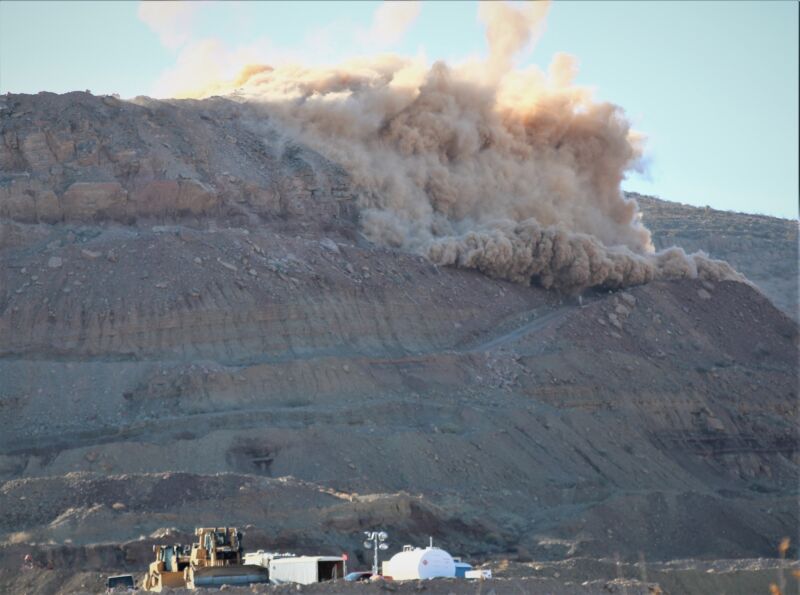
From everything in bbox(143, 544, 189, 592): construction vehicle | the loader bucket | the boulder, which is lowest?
the loader bucket

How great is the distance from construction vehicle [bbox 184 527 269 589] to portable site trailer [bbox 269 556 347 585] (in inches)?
9.9

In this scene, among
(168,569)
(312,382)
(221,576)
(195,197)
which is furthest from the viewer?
(195,197)

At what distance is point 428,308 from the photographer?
67.6m

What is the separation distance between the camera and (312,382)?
200ft

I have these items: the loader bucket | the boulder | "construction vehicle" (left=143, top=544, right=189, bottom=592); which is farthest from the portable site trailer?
the boulder

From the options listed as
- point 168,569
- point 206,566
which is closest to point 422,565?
point 206,566

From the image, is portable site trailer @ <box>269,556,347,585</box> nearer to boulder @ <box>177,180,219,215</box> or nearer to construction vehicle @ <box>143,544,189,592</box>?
construction vehicle @ <box>143,544,189,592</box>

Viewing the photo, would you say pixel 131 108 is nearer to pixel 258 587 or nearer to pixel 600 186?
pixel 600 186

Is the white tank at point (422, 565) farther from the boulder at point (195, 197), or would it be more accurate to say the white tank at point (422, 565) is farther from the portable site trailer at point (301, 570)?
the boulder at point (195, 197)

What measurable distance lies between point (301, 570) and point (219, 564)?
1842mm

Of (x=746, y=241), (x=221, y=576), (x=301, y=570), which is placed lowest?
(x=221, y=576)

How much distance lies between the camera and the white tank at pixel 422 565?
40.0 metres

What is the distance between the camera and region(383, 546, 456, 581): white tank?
40.0 meters

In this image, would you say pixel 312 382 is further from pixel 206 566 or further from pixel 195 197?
pixel 206 566
